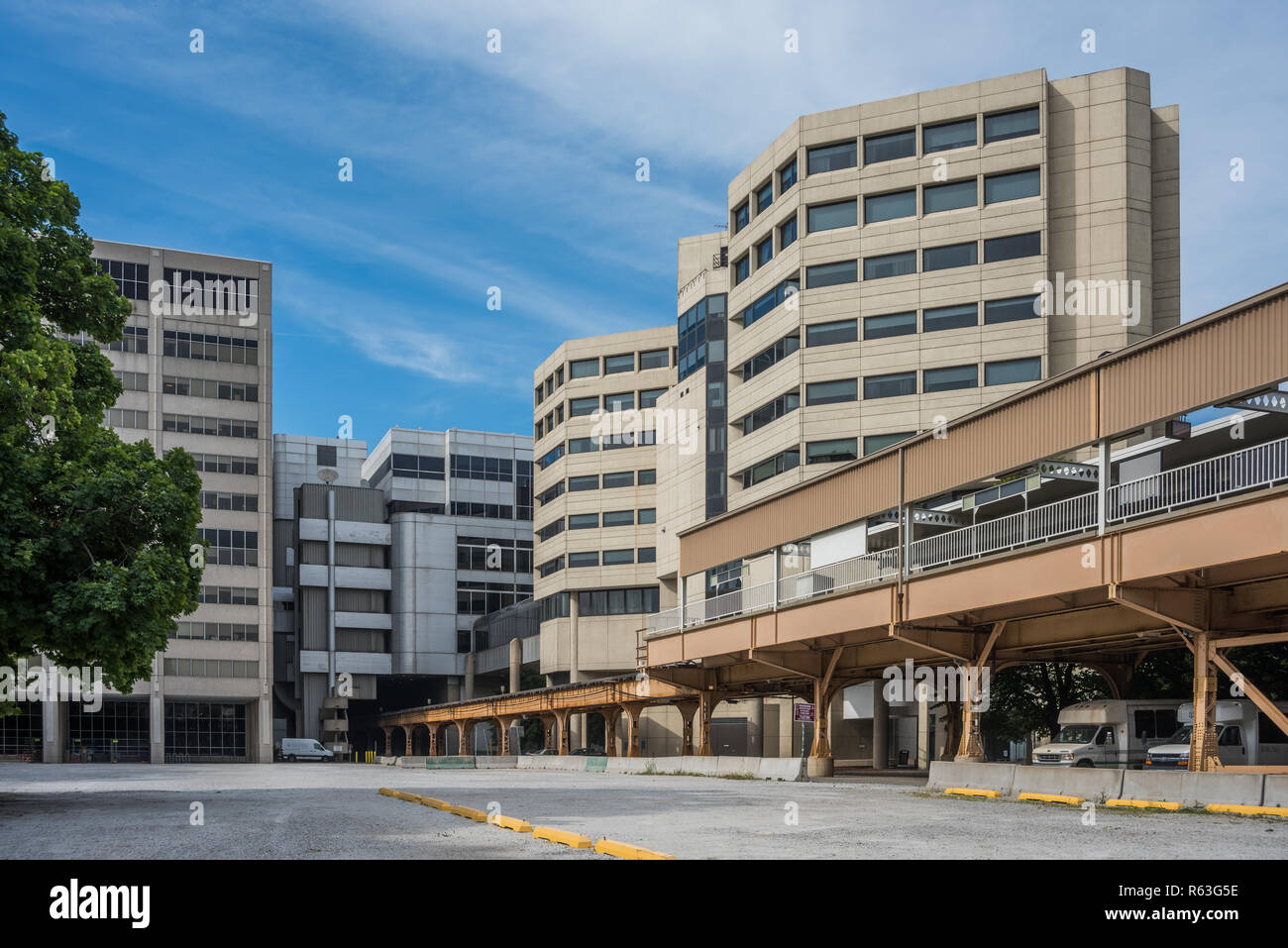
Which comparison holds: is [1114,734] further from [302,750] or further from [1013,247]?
[302,750]

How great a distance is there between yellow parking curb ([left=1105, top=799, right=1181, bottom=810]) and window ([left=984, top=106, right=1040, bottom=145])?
160ft

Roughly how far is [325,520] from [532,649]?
2435 cm

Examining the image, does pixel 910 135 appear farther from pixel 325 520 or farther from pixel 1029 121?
pixel 325 520

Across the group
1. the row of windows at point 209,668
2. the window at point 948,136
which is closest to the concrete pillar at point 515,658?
the row of windows at point 209,668

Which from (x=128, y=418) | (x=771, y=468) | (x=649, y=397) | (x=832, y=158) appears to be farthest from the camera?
(x=128, y=418)

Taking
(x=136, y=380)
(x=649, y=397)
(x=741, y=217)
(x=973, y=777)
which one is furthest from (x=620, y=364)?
(x=973, y=777)

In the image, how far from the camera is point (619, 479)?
96.2 m

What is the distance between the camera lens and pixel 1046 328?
63.2m

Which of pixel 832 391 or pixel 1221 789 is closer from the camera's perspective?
pixel 1221 789

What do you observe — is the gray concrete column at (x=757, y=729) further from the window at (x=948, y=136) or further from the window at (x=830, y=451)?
the window at (x=948, y=136)

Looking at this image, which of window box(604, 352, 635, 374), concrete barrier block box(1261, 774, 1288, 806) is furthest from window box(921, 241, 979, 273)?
concrete barrier block box(1261, 774, 1288, 806)

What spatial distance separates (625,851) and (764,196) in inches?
Answer: 2571

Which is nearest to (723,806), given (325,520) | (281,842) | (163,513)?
(281,842)
